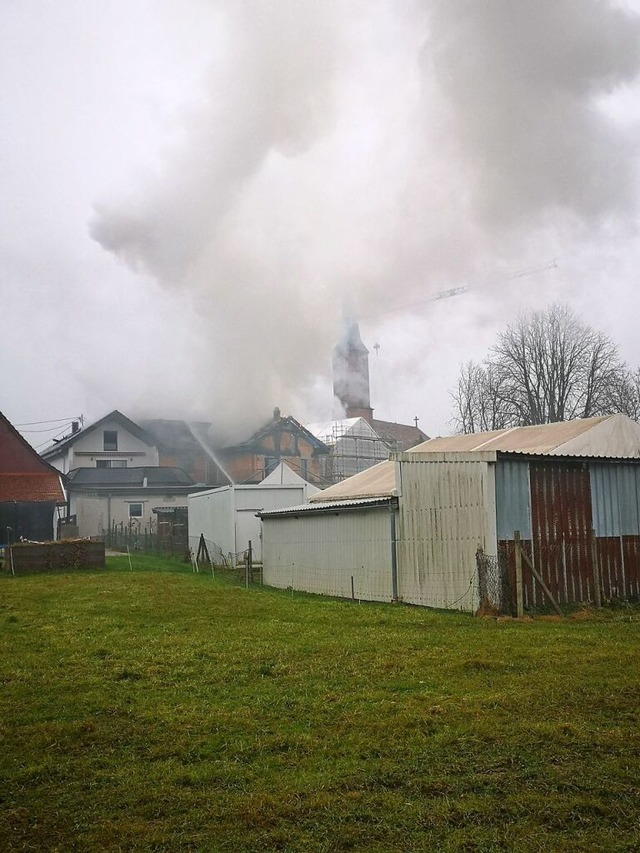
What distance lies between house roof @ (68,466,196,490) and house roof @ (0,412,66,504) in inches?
397

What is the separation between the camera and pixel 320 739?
24.1 feet

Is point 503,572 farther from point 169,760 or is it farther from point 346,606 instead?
point 169,760

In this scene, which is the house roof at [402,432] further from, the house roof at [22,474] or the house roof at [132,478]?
the house roof at [22,474]

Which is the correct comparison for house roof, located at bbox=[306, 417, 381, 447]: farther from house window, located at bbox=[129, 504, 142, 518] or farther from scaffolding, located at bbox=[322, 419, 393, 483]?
house window, located at bbox=[129, 504, 142, 518]

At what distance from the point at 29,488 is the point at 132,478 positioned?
1536 centimetres

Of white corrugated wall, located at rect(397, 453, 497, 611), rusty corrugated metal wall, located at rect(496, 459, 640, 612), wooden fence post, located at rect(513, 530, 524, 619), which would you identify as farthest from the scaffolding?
wooden fence post, located at rect(513, 530, 524, 619)

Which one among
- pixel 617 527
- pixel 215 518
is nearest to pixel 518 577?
pixel 617 527

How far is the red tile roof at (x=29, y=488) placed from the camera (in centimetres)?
4106

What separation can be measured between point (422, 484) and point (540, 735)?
36.8 feet

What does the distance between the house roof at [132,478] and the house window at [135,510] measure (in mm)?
1248

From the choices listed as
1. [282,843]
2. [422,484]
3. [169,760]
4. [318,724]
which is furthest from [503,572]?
[282,843]

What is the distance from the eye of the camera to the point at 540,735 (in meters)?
7.25

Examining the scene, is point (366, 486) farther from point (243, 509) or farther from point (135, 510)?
point (135, 510)

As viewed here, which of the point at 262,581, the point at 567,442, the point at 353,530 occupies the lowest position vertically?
the point at 262,581
